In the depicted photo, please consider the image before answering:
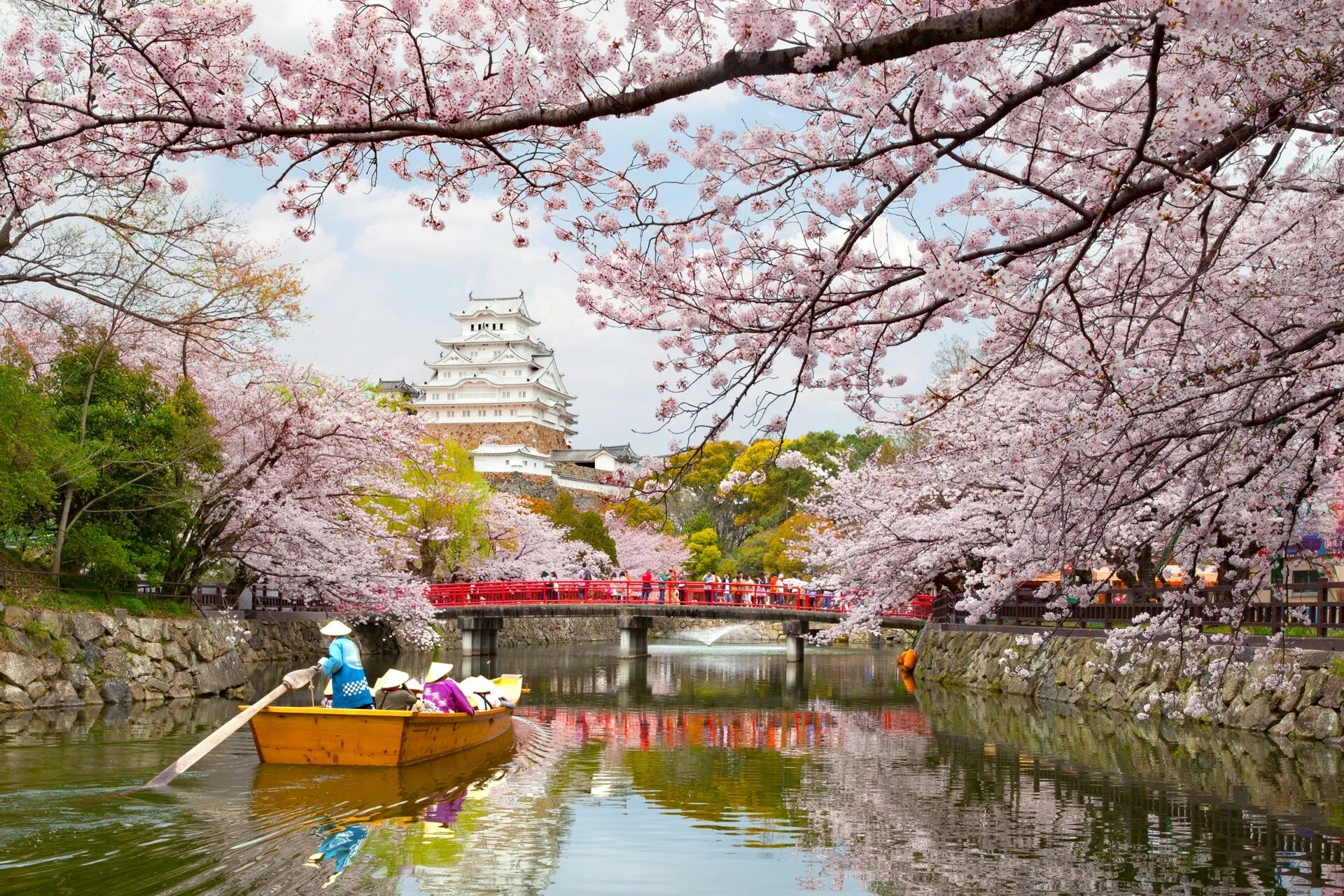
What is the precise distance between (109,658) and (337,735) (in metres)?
8.66

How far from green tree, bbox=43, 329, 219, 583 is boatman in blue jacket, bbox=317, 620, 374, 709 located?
7.28 m

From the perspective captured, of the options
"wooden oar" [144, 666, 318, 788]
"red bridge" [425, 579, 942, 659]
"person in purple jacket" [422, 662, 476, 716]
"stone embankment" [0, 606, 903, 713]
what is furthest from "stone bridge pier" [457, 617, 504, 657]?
"wooden oar" [144, 666, 318, 788]

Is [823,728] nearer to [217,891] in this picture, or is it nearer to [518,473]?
[217,891]

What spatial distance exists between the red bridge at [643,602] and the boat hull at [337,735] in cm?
2097

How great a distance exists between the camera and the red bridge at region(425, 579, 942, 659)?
Answer: 32469 mm

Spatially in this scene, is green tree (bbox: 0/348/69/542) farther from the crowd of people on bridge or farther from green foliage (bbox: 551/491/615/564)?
green foliage (bbox: 551/491/615/564)

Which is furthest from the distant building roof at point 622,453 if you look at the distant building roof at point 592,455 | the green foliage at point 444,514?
the green foliage at point 444,514

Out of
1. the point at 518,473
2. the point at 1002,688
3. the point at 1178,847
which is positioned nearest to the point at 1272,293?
the point at 1178,847

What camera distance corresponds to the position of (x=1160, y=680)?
1780 centimetres

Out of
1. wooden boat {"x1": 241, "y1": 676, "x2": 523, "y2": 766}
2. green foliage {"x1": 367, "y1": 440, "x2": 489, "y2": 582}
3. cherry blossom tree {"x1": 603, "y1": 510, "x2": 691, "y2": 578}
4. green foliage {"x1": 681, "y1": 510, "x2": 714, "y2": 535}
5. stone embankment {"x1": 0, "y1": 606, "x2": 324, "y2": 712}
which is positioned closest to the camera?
wooden boat {"x1": 241, "y1": 676, "x2": 523, "y2": 766}

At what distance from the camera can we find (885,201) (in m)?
5.46

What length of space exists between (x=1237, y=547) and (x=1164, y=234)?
3.90 metres

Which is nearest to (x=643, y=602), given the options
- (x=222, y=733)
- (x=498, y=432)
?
(x=222, y=733)

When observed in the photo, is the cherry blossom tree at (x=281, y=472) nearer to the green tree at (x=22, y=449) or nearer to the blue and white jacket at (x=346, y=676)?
the green tree at (x=22, y=449)
